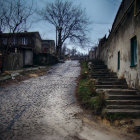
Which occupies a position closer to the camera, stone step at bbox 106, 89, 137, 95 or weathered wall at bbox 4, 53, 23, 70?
stone step at bbox 106, 89, 137, 95

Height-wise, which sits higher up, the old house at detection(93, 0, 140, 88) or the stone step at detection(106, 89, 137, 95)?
the old house at detection(93, 0, 140, 88)

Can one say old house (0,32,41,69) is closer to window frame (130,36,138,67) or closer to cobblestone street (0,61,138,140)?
cobblestone street (0,61,138,140)

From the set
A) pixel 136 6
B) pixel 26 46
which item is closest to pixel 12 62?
pixel 26 46

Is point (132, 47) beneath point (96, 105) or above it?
above

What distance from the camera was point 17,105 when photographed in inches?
232

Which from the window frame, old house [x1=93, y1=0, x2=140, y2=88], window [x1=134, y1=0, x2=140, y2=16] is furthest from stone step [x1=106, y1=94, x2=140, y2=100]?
window [x1=134, y1=0, x2=140, y2=16]

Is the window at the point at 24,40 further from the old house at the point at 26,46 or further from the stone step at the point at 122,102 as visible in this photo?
the stone step at the point at 122,102

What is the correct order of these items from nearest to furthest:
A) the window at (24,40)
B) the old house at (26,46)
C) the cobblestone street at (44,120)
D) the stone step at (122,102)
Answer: the cobblestone street at (44,120) → the stone step at (122,102) → the old house at (26,46) → the window at (24,40)

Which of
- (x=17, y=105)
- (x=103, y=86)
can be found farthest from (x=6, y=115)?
(x=103, y=86)

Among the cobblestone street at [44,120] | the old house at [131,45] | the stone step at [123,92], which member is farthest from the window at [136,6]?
the cobblestone street at [44,120]

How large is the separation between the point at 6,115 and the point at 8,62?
12.6 metres

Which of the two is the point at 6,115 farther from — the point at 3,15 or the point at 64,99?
the point at 3,15

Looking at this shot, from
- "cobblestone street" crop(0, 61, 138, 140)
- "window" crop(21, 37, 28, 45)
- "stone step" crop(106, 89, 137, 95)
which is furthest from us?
"window" crop(21, 37, 28, 45)

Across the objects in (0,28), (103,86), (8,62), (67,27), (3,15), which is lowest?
(103,86)
